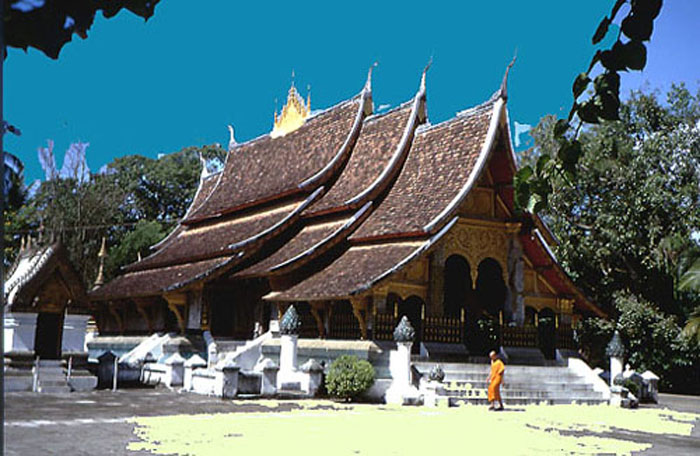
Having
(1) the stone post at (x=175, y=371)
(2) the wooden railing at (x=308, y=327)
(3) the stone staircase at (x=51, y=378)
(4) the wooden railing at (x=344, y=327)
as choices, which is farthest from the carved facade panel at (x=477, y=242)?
(3) the stone staircase at (x=51, y=378)

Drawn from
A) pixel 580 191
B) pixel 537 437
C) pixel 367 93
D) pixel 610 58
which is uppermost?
pixel 367 93

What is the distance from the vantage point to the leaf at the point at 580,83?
5.67ft

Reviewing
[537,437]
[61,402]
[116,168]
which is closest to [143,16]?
[537,437]

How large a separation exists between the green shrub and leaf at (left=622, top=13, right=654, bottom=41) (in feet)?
41.9

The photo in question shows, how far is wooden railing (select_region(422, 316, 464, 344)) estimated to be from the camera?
1641 cm

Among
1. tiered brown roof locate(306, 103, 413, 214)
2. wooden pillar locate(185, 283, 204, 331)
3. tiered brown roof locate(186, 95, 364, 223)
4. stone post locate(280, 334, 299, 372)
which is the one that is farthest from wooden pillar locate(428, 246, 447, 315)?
wooden pillar locate(185, 283, 204, 331)

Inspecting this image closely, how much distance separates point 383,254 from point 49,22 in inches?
610

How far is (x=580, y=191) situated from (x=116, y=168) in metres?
30.4

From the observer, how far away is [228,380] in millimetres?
14266

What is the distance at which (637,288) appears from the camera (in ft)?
80.3

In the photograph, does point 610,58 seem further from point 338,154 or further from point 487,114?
point 338,154

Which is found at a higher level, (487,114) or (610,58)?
(487,114)

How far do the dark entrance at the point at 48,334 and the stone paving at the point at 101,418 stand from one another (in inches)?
70.5

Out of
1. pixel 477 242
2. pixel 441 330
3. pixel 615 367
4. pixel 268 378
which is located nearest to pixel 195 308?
pixel 268 378
